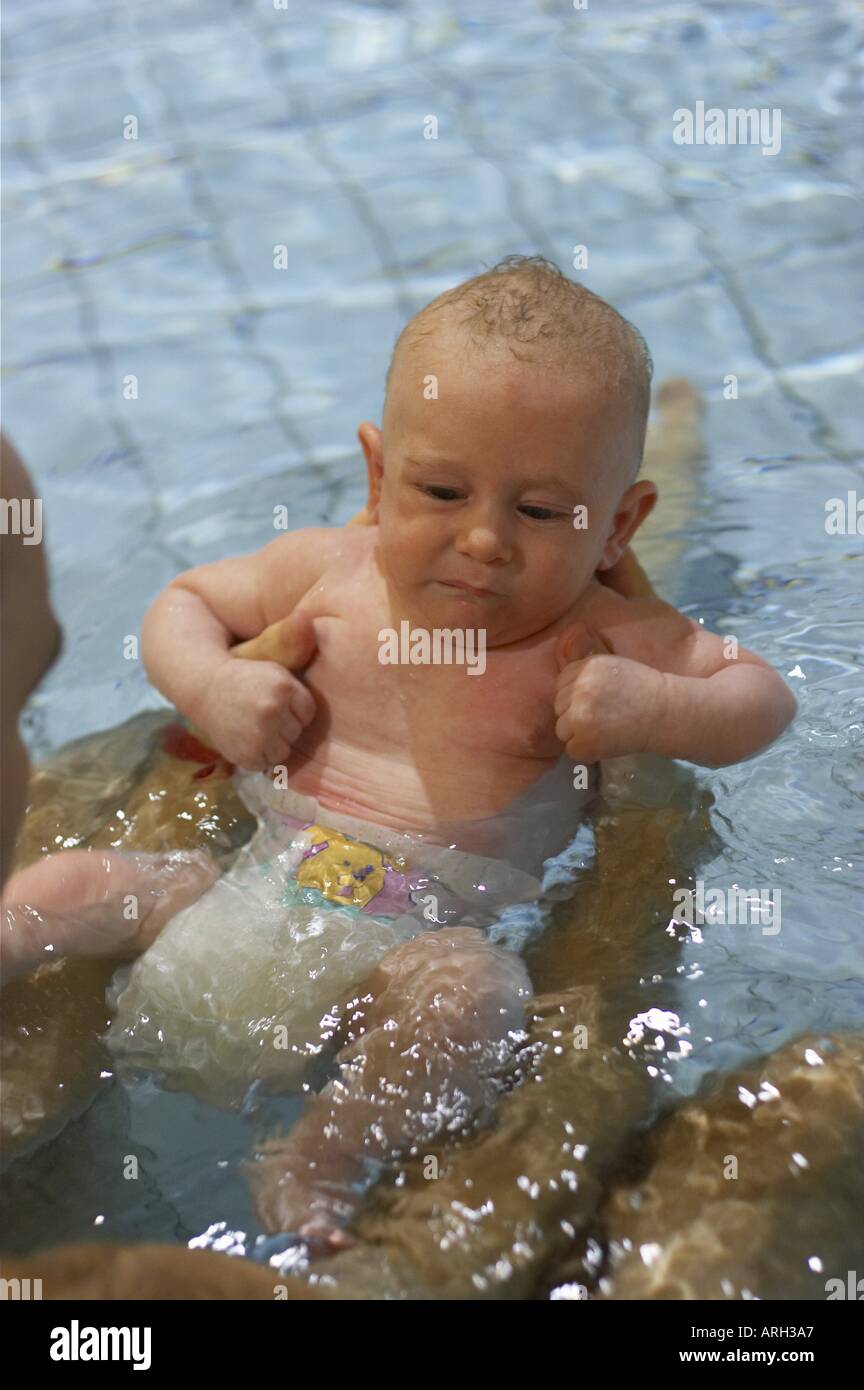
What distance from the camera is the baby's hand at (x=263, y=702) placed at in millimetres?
2072

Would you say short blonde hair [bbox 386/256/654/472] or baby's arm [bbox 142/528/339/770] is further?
baby's arm [bbox 142/528/339/770]

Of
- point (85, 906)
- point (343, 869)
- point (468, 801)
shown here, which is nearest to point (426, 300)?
point (468, 801)

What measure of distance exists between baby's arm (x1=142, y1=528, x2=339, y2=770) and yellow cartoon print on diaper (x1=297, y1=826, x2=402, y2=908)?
0.51 feet

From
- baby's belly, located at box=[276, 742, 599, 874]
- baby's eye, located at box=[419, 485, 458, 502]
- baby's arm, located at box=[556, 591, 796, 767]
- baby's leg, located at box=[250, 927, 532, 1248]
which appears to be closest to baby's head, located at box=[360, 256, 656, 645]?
baby's eye, located at box=[419, 485, 458, 502]


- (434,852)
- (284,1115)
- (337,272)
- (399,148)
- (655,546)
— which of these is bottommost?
(284,1115)

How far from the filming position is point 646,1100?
5.58 ft

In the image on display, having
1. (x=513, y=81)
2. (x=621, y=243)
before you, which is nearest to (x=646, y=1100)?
(x=621, y=243)

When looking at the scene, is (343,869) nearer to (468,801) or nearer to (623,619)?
(468,801)

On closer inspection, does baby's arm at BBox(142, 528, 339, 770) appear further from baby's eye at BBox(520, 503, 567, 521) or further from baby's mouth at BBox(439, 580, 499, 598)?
baby's eye at BBox(520, 503, 567, 521)

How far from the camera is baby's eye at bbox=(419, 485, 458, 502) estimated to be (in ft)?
6.40

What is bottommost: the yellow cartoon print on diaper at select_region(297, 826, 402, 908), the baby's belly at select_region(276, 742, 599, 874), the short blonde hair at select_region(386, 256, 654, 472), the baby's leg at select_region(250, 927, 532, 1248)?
the baby's leg at select_region(250, 927, 532, 1248)

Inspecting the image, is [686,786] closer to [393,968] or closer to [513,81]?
[393,968]

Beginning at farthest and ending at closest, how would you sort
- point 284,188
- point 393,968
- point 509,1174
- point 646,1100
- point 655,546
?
point 284,188 < point 655,546 < point 393,968 < point 646,1100 < point 509,1174

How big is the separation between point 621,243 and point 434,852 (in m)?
2.28
